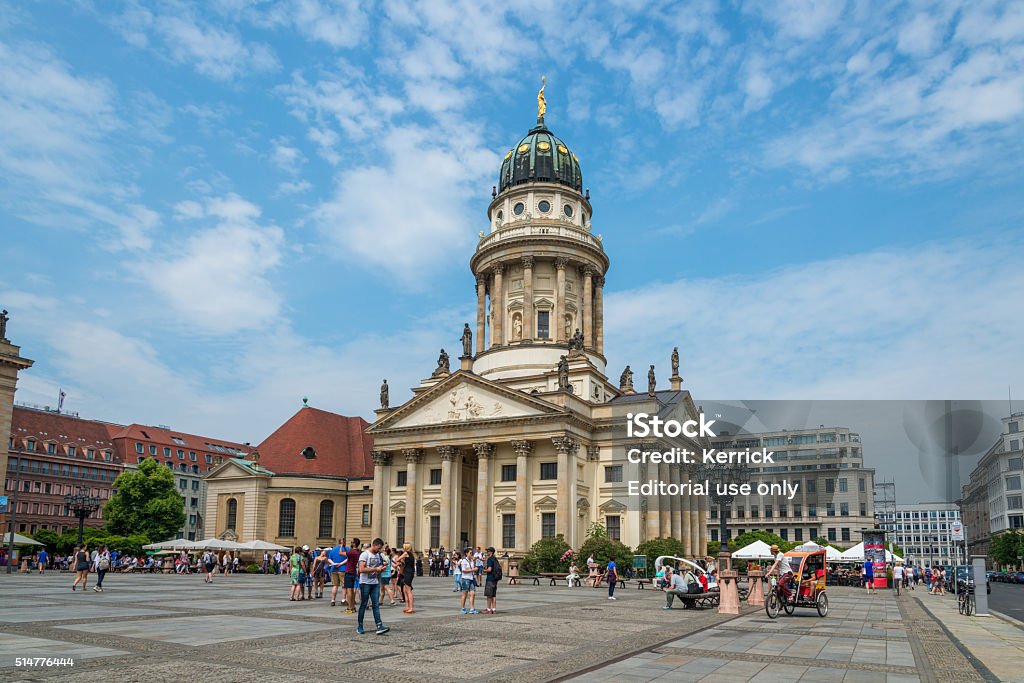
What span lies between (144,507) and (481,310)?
3501 centimetres

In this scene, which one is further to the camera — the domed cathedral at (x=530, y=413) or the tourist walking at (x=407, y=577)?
the domed cathedral at (x=530, y=413)

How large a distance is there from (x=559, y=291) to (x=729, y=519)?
2332 inches

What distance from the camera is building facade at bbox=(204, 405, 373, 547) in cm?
7006

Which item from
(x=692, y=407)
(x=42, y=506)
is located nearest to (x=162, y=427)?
(x=42, y=506)

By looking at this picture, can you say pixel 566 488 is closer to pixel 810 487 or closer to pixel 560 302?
pixel 560 302

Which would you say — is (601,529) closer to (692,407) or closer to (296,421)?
(692,407)

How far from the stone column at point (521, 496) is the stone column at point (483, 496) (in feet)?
7.79

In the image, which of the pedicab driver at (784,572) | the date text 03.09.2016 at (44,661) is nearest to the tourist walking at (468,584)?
the pedicab driver at (784,572)

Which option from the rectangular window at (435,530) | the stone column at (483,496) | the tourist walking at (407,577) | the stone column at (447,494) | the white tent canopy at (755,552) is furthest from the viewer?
the rectangular window at (435,530)

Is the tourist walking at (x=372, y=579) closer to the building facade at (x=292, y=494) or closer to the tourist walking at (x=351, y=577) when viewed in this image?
the tourist walking at (x=351, y=577)

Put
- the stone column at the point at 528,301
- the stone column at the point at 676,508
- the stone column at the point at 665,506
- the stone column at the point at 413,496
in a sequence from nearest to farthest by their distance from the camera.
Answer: the stone column at the point at 413,496, the stone column at the point at 665,506, the stone column at the point at 676,508, the stone column at the point at 528,301

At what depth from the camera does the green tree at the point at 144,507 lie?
72312mm

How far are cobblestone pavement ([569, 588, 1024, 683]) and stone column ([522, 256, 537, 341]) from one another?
49366 millimetres

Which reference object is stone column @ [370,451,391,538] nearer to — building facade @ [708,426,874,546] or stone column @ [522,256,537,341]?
stone column @ [522,256,537,341]
